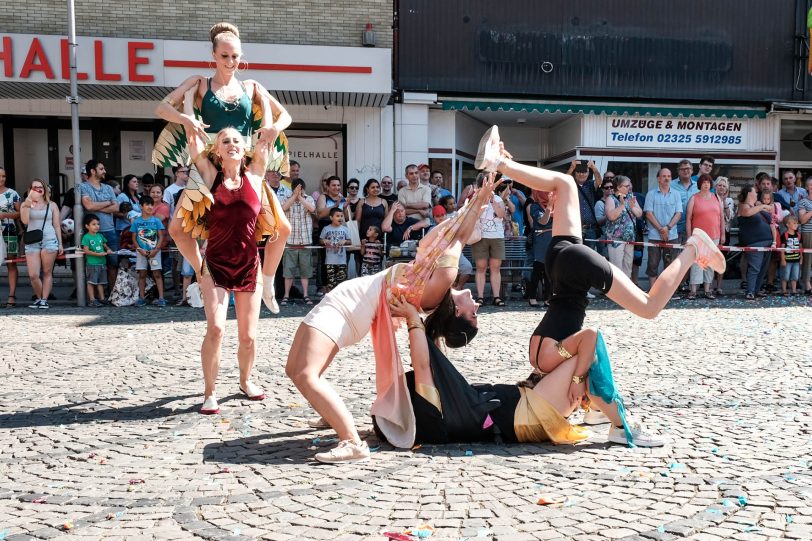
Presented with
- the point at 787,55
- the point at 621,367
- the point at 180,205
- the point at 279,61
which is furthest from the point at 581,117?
the point at 180,205

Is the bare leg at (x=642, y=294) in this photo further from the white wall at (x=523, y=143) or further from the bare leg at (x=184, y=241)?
the white wall at (x=523, y=143)

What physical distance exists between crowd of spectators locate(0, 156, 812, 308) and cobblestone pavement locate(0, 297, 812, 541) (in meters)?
Result: 4.54

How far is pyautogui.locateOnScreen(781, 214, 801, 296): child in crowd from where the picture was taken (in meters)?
12.3

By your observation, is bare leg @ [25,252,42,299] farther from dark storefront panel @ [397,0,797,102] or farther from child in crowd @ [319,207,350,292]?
dark storefront panel @ [397,0,797,102]

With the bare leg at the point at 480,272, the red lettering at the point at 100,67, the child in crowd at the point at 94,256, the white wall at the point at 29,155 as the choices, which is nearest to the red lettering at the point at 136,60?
the red lettering at the point at 100,67

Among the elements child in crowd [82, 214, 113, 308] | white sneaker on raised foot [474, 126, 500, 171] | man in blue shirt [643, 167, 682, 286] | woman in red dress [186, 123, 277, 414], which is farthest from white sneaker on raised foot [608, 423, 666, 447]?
child in crowd [82, 214, 113, 308]

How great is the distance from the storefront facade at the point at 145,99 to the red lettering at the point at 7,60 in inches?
0.7

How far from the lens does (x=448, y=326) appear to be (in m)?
4.18

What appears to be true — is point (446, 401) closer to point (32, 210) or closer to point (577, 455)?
point (577, 455)

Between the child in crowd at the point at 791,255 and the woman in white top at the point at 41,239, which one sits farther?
the child in crowd at the point at 791,255

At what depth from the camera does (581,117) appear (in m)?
17.2

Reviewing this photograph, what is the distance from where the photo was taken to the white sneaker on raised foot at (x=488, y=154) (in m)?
4.18

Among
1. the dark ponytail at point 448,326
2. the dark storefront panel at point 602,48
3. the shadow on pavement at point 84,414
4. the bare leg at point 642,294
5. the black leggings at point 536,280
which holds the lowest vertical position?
the shadow on pavement at point 84,414

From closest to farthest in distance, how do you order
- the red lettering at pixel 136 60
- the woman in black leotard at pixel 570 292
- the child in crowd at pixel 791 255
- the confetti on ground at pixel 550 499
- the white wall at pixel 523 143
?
the confetti on ground at pixel 550 499, the woman in black leotard at pixel 570 292, the child in crowd at pixel 791 255, the red lettering at pixel 136 60, the white wall at pixel 523 143
